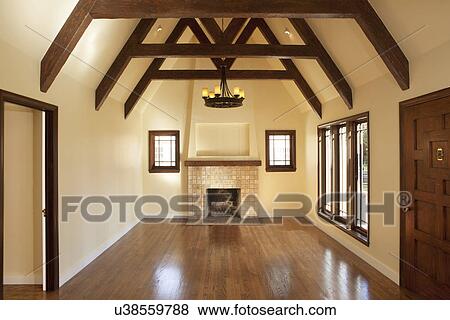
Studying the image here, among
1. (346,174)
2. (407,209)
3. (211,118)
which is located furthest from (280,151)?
(407,209)

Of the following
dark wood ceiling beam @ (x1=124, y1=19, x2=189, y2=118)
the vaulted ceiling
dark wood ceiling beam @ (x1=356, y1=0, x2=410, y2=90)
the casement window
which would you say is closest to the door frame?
the vaulted ceiling

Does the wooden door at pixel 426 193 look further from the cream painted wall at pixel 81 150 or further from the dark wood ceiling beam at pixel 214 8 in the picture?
the cream painted wall at pixel 81 150

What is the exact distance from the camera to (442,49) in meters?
2.98

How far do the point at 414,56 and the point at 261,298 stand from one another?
2.80 metres

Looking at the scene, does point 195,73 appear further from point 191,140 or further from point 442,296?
point 442,296

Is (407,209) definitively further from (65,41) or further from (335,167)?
(65,41)

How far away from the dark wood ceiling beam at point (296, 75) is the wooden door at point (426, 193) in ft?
9.09

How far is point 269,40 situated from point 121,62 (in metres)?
2.55

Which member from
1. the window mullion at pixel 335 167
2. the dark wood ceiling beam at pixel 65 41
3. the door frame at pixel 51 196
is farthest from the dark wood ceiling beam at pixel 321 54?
the door frame at pixel 51 196

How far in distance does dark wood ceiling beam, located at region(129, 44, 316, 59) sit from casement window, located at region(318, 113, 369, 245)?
1397 millimetres

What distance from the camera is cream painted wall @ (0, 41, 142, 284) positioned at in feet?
10.3

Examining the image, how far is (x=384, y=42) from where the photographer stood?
11.4ft

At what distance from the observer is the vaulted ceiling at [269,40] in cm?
324
